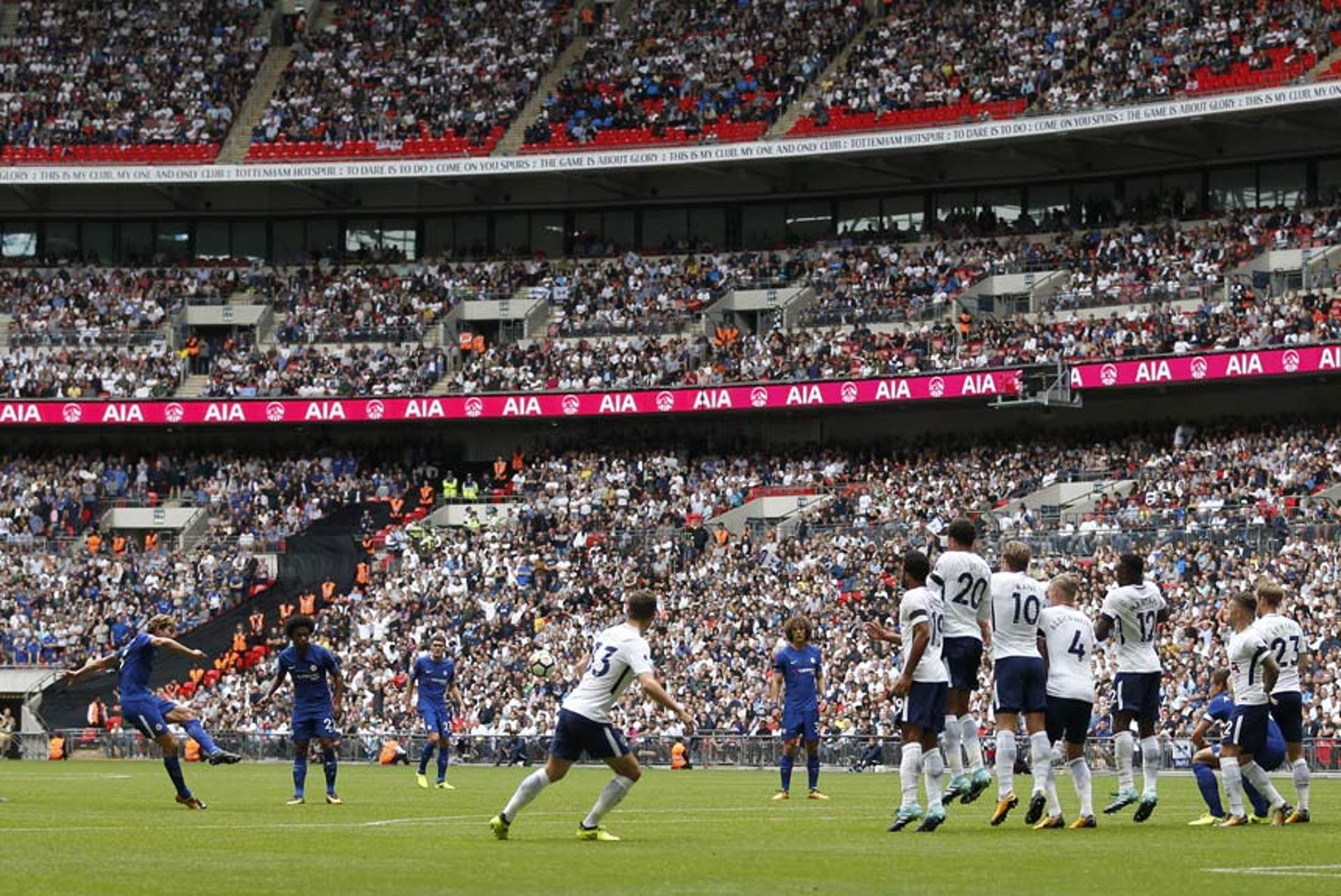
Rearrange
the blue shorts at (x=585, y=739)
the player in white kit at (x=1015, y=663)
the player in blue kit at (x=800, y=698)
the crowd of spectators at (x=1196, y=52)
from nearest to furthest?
the blue shorts at (x=585, y=739)
the player in white kit at (x=1015, y=663)
the player in blue kit at (x=800, y=698)
the crowd of spectators at (x=1196, y=52)

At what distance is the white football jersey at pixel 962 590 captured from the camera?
59.8ft

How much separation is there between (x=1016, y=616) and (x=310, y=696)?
33.9 feet

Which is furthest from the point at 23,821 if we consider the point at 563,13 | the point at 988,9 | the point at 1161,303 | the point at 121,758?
the point at 563,13

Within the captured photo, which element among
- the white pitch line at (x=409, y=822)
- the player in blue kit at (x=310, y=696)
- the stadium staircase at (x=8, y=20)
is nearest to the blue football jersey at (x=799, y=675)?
the white pitch line at (x=409, y=822)

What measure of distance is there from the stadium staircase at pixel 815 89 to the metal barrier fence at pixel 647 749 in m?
23.8

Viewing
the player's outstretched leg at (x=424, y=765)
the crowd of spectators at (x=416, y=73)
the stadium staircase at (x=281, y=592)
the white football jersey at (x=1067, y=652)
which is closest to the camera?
the white football jersey at (x=1067, y=652)

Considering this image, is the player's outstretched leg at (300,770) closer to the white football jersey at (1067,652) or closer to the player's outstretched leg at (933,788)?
the player's outstretched leg at (933,788)

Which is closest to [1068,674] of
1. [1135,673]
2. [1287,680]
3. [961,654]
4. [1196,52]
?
[961,654]

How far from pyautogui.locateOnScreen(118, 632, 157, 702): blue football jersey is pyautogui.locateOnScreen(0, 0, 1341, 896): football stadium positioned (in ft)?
14.1

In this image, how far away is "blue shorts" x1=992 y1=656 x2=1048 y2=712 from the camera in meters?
18.2

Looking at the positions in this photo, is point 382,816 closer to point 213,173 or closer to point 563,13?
point 213,173

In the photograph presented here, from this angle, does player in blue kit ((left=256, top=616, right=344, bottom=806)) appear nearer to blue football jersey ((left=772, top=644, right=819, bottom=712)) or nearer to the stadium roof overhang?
blue football jersey ((left=772, top=644, right=819, bottom=712))

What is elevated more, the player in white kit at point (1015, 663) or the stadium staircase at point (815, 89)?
the stadium staircase at point (815, 89)

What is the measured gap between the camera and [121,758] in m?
48.7
